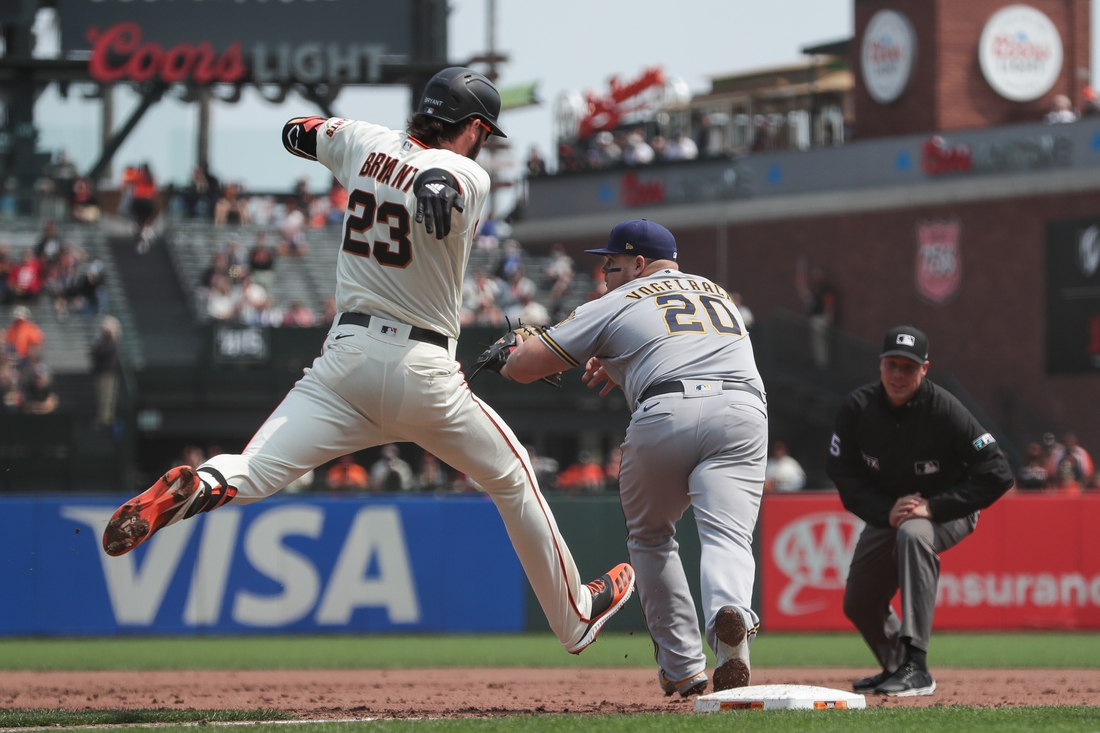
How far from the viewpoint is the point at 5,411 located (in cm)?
1906

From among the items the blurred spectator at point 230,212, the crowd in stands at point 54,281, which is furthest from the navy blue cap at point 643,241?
the blurred spectator at point 230,212

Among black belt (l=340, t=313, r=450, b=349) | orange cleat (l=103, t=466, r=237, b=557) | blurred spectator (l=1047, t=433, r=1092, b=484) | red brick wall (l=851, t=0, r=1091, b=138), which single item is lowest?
blurred spectator (l=1047, t=433, r=1092, b=484)

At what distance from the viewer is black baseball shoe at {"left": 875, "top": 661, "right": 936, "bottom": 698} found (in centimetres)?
751

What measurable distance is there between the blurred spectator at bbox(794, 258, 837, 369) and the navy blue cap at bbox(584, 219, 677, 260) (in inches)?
732

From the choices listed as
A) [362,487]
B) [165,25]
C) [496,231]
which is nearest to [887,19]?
[496,231]

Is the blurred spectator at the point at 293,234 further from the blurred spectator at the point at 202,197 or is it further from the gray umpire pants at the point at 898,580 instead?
the gray umpire pants at the point at 898,580

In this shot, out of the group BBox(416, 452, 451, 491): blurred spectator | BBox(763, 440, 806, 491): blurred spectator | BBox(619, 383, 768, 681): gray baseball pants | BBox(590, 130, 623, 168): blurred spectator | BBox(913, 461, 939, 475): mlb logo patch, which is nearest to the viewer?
BBox(619, 383, 768, 681): gray baseball pants

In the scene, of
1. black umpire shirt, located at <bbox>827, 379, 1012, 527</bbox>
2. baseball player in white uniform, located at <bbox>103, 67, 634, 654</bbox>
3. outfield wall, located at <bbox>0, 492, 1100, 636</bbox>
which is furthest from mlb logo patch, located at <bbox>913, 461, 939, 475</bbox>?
outfield wall, located at <bbox>0, 492, 1100, 636</bbox>

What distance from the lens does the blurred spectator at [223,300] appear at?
932 inches

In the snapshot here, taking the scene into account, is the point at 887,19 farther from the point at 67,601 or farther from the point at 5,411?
the point at 67,601

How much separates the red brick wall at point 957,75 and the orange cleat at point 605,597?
23357 millimetres

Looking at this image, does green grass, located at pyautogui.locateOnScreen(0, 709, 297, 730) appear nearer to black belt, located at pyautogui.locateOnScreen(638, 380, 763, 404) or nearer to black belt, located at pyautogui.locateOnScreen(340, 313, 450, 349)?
black belt, located at pyautogui.locateOnScreen(340, 313, 450, 349)

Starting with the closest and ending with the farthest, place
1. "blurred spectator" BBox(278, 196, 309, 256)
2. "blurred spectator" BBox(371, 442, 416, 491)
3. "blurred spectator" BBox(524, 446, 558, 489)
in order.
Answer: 1. "blurred spectator" BBox(371, 442, 416, 491)
2. "blurred spectator" BBox(524, 446, 558, 489)
3. "blurred spectator" BBox(278, 196, 309, 256)

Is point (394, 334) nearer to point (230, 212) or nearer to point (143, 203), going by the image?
point (143, 203)
